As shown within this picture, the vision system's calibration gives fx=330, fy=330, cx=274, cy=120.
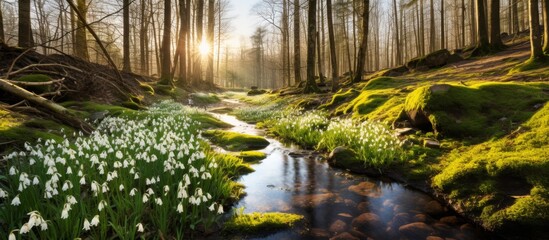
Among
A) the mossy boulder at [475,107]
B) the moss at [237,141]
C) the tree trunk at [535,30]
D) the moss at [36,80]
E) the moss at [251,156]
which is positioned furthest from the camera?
the tree trunk at [535,30]

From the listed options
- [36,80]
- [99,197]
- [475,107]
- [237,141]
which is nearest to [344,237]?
[99,197]

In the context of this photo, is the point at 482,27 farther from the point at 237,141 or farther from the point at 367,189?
the point at 367,189

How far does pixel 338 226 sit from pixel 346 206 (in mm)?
755

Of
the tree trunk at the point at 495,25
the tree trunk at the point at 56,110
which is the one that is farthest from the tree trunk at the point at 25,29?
the tree trunk at the point at 495,25

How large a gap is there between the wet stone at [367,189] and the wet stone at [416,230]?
1148 mm

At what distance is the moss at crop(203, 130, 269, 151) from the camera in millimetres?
9891

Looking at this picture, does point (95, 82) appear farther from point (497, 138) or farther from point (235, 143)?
point (497, 138)

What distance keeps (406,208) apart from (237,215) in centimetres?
269

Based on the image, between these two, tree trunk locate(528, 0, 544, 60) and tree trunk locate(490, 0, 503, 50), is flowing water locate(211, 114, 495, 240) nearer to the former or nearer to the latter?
tree trunk locate(528, 0, 544, 60)

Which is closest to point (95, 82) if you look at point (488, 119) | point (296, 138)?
point (296, 138)

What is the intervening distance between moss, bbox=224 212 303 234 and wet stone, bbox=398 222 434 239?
145cm

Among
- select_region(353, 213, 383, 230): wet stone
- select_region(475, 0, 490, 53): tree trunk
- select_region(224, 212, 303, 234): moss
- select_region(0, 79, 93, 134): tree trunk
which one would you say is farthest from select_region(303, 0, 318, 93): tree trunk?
select_region(224, 212, 303, 234): moss

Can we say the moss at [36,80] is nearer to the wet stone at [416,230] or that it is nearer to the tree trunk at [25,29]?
the tree trunk at [25,29]

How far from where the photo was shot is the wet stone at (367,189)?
5891 mm
